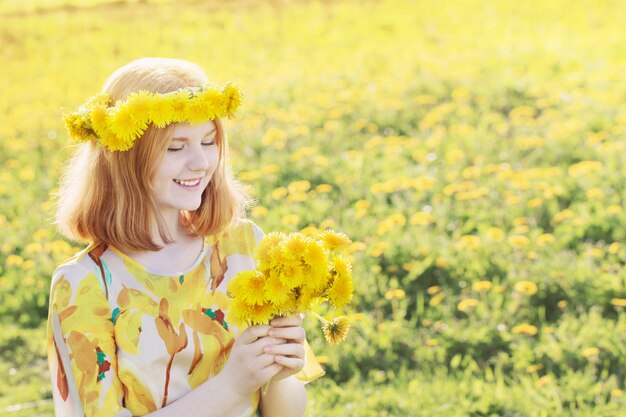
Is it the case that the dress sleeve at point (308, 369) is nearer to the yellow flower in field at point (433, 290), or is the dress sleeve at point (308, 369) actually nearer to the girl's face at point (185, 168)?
the girl's face at point (185, 168)

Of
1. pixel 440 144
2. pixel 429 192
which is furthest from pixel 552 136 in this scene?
pixel 429 192

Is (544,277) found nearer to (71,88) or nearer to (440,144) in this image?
(440,144)

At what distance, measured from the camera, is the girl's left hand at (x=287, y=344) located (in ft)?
6.49

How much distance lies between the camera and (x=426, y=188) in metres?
5.11

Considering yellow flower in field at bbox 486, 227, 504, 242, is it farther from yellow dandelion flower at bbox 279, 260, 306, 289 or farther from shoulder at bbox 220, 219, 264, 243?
yellow dandelion flower at bbox 279, 260, 306, 289

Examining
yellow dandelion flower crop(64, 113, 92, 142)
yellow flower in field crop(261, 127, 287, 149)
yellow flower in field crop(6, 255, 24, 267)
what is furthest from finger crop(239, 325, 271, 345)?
yellow flower in field crop(261, 127, 287, 149)

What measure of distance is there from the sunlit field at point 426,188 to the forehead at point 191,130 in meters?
0.82

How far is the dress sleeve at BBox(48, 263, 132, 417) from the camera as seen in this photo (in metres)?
2.00

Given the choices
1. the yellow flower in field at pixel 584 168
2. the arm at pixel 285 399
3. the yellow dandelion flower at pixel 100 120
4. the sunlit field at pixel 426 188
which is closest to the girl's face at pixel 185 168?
the yellow dandelion flower at pixel 100 120

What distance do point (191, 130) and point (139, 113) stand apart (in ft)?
0.45

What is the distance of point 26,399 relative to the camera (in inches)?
153

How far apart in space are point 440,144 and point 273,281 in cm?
410

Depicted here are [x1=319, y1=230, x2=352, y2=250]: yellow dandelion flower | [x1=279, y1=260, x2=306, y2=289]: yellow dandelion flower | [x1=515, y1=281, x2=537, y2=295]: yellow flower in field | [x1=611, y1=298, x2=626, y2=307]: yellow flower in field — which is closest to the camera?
[x1=279, y1=260, x2=306, y2=289]: yellow dandelion flower

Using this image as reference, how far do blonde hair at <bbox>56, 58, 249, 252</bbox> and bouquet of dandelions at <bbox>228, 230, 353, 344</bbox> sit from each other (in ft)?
1.13
